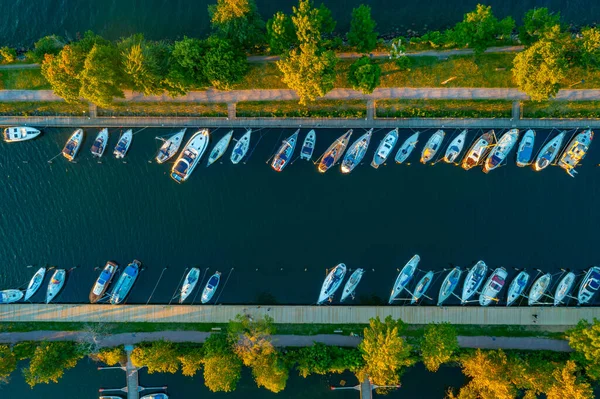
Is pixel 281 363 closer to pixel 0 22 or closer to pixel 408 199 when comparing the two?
pixel 408 199

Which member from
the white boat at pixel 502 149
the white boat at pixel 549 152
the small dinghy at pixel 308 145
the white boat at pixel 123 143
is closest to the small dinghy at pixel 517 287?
the white boat at pixel 549 152

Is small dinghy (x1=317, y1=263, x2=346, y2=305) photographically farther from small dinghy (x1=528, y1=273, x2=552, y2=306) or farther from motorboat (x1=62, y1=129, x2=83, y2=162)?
motorboat (x1=62, y1=129, x2=83, y2=162)

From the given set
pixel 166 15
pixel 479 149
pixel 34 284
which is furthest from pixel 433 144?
pixel 34 284

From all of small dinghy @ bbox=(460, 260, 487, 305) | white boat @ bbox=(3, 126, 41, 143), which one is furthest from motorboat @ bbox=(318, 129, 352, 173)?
white boat @ bbox=(3, 126, 41, 143)

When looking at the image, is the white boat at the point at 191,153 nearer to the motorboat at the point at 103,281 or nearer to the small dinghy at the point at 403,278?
the motorboat at the point at 103,281

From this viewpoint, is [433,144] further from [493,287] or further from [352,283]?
[352,283]
